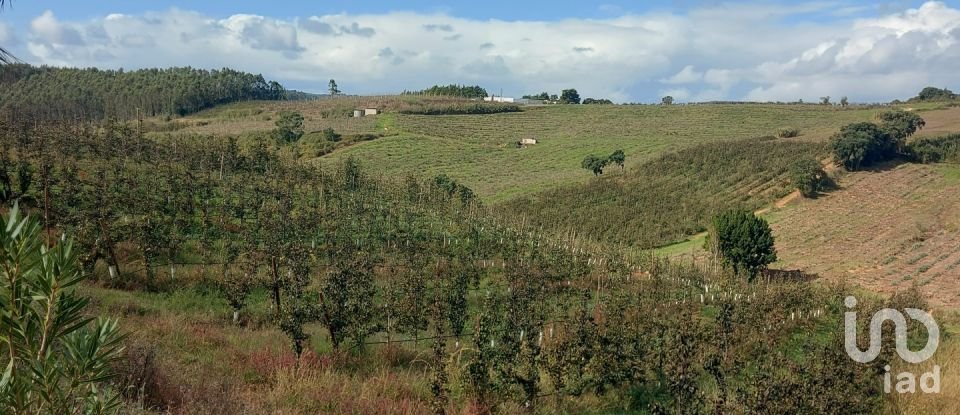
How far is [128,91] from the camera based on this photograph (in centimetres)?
9769

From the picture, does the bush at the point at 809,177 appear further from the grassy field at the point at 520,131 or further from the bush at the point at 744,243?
the bush at the point at 744,243

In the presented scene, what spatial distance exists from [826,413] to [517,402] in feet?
12.4

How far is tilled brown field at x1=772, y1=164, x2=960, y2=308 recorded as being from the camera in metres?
31.2

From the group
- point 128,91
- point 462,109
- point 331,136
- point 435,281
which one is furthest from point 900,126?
point 128,91

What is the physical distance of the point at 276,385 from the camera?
7820 millimetres

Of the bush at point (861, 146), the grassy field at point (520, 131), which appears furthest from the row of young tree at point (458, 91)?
the bush at point (861, 146)

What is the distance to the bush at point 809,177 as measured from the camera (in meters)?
46.5

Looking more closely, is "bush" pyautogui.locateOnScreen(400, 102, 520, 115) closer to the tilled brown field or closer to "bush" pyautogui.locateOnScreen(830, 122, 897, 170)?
"bush" pyautogui.locateOnScreen(830, 122, 897, 170)

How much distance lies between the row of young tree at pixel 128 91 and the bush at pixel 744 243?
71.5 metres

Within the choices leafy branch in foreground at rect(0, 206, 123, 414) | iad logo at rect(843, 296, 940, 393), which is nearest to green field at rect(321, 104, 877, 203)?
iad logo at rect(843, 296, 940, 393)

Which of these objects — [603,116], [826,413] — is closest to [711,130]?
[603,116]

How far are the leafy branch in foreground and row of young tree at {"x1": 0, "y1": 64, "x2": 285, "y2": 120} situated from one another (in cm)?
8608

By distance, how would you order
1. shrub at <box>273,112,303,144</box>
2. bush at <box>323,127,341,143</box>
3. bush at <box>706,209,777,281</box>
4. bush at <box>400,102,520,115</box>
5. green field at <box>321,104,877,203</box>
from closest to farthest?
bush at <box>706,209,777,281</box> < green field at <box>321,104,877,203</box> < shrub at <box>273,112,303,144</box> < bush at <box>323,127,341,143</box> < bush at <box>400,102,520,115</box>

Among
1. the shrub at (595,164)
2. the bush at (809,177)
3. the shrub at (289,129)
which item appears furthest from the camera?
the shrub at (289,129)
